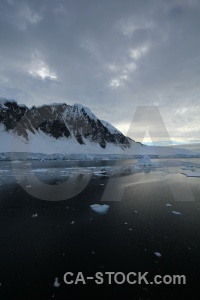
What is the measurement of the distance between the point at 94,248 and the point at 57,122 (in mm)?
82749

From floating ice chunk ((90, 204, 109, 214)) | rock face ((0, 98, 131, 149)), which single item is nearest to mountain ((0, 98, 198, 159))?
rock face ((0, 98, 131, 149))

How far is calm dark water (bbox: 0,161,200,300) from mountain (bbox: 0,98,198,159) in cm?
4943

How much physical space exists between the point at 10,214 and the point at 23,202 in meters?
1.90

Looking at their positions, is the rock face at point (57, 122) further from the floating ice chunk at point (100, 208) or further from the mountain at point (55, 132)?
the floating ice chunk at point (100, 208)

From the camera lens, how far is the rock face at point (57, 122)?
2657 inches

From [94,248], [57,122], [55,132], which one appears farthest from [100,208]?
[57,122]

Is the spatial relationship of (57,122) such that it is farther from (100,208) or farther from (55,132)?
(100,208)

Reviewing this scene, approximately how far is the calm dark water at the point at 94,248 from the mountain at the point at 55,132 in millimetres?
49431

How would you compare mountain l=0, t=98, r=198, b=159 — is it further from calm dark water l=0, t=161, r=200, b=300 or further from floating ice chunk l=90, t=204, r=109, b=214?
calm dark water l=0, t=161, r=200, b=300

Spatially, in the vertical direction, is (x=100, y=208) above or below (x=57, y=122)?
below

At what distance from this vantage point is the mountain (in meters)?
62.2

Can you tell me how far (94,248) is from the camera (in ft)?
17.2

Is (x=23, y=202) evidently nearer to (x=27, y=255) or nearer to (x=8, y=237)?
(x=8, y=237)

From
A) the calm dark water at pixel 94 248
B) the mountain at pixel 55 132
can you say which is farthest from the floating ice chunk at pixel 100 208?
the mountain at pixel 55 132
